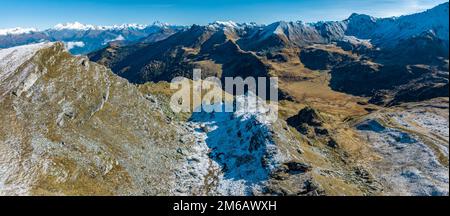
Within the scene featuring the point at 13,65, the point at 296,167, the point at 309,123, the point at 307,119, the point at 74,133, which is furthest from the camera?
the point at 307,119

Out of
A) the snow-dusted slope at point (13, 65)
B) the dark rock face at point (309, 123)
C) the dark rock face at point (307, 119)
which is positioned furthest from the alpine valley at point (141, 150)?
the dark rock face at point (307, 119)

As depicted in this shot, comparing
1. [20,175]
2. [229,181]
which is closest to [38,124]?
[20,175]

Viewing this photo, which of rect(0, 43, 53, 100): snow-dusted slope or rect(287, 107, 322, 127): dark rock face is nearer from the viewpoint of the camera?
rect(0, 43, 53, 100): snow-dusted slope

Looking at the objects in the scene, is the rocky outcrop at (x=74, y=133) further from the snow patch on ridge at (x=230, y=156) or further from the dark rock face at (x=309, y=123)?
the dark rock face at (x=309, y=123)

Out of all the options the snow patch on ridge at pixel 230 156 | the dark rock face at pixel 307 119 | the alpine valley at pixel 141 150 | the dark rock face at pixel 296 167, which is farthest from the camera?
the dark rock face at pixel 307 119

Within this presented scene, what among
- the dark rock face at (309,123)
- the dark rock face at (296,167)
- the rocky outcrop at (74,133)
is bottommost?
the dark rock face at (309,123)

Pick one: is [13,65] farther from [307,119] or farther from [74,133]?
[307,119]

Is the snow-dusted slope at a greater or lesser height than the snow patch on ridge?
greater

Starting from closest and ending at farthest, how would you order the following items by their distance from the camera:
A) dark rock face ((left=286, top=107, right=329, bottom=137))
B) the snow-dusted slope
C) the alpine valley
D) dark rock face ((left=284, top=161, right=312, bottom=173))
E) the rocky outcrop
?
the rocky outcrop, the alpine valley, the snow-dusted slope, dark rock face ((left=284, top=161, right=312, bottom=173)), dark rock face ((left=286, top=107, right=329, bottom=137))

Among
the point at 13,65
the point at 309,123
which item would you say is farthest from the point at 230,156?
the point at 309,123

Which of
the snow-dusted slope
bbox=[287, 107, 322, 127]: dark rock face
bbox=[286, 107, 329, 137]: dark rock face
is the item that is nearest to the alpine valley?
the snow-dusted slope

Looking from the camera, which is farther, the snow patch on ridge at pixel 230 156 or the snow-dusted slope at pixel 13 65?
the snow patch on ridge at pixel 230 156

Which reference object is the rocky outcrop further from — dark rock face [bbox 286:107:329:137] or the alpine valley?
dark rock face [bbox 286:107:329:137]

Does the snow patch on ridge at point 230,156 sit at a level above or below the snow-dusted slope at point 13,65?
below
